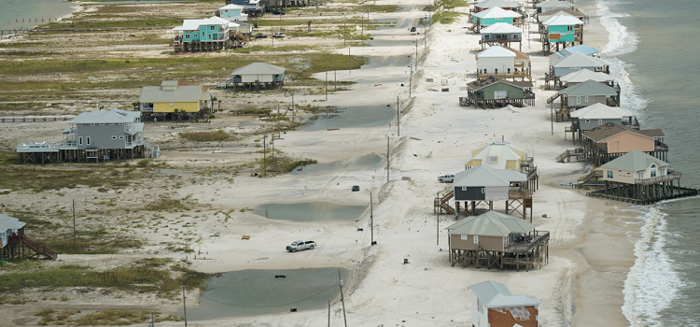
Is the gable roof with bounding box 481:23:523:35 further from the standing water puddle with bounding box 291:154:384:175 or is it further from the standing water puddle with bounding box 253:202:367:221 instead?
the standing water puddle with bounding box 253:202:367:221

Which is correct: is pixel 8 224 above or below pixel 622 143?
below

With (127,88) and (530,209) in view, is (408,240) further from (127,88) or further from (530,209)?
(127,88)

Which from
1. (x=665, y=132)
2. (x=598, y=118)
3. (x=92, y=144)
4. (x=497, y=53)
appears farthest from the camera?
(x=497, y=53)

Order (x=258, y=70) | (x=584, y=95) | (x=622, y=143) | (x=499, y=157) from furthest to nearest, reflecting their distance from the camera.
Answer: (x=258, y=70) → (x=584, y=95) → (x=622, y=143) → (x=499, y=157)

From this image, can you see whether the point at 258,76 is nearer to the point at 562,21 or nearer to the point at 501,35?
the point at 501,35

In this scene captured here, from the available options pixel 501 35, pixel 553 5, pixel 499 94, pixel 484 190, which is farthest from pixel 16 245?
pixel 553 5
